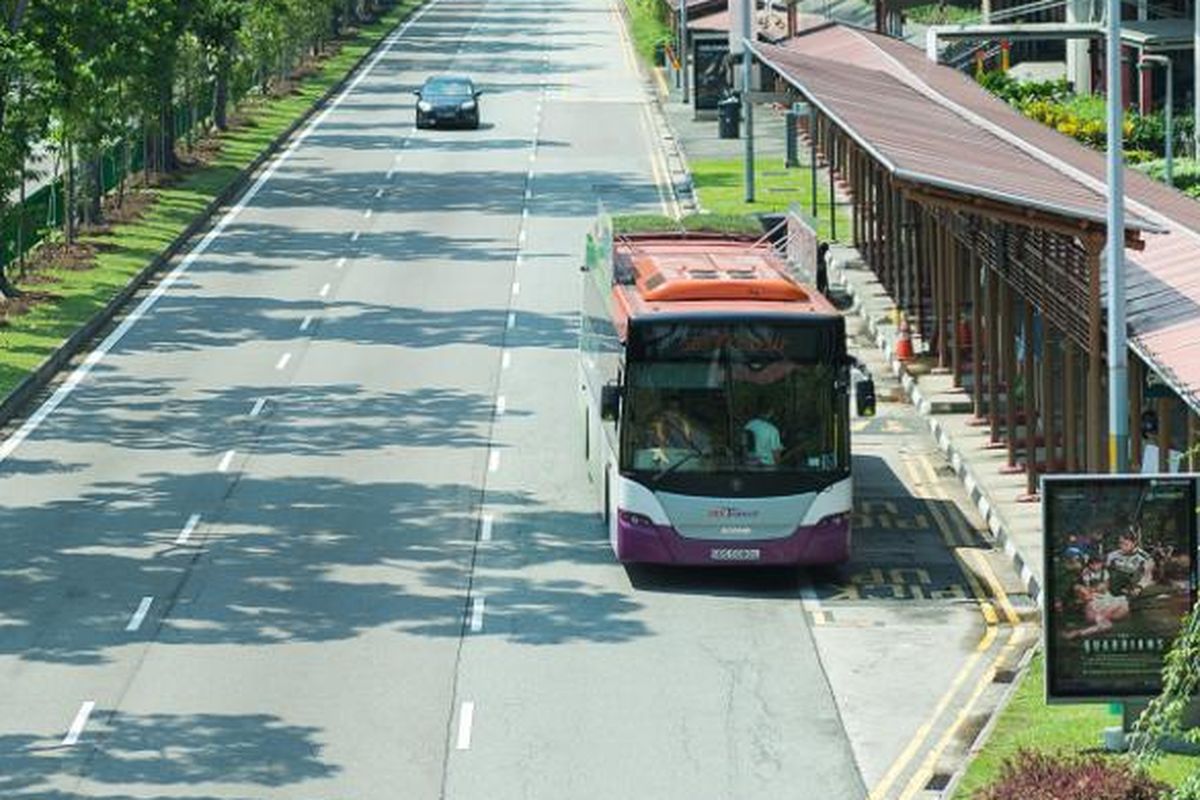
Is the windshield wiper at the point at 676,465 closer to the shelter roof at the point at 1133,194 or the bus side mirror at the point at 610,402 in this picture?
the bus side mirror at the point at 610,402

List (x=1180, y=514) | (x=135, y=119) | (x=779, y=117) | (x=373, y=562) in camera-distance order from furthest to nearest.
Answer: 1. (x=779, y=117)
2. (x=135, y=119)
3. (x=373, y=562)
4. (x=1180, y=514)

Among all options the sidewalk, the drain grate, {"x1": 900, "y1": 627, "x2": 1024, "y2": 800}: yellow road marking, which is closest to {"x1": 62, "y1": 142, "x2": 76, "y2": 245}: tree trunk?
the sidewalk

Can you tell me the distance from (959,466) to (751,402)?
715 centimetres

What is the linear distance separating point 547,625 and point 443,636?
1121mm

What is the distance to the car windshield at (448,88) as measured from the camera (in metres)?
86.2

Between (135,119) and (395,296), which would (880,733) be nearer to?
(395,296)

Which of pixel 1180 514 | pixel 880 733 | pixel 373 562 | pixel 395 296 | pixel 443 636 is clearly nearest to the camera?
pixel 1180 514

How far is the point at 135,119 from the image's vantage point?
70062mm

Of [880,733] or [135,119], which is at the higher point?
[135,119]

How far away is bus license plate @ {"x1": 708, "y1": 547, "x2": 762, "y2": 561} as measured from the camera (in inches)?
1234

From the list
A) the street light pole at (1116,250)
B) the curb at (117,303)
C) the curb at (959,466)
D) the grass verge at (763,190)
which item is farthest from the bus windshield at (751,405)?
the grass verge at (763,190)

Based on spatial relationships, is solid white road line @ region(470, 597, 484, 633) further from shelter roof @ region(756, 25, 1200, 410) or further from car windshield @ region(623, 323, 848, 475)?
shelter roof @ region(756, 25, 1200, 410)

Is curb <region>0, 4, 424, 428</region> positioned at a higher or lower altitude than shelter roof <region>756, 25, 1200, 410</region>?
lower

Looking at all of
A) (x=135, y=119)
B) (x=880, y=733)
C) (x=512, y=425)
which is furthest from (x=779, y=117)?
(x=880, y=733)
